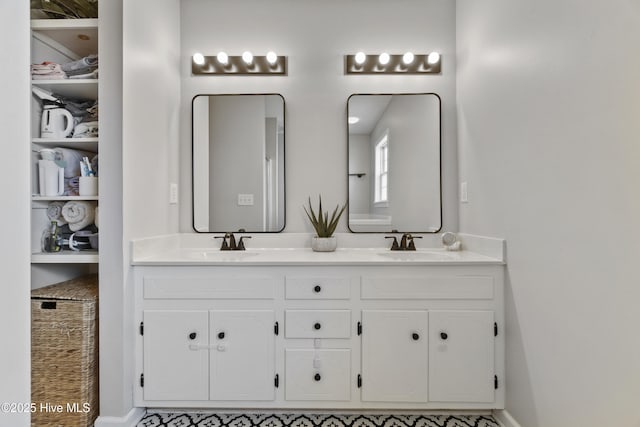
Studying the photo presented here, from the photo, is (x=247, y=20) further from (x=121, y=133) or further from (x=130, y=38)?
(x=121, y=133)

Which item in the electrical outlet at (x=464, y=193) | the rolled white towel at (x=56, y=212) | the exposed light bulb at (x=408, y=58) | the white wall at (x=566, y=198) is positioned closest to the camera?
the white wall at (x=566, y=198)

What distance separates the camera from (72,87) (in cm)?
170

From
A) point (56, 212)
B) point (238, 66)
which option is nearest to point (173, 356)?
Answer: point (56, 212)

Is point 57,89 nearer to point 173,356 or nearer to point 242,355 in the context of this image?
point 173,356

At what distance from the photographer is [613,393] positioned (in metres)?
1.00

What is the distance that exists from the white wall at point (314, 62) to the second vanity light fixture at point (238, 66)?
0.04 meters

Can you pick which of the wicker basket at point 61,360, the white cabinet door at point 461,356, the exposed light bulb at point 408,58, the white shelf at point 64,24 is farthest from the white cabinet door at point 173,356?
the exposed light bulb at point 408,58

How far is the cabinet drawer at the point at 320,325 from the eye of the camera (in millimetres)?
1618

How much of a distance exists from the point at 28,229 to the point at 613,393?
1.50 metres

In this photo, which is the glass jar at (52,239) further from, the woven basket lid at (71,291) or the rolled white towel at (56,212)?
the woven basket lid at (71,291)

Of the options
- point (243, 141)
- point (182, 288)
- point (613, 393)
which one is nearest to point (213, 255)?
point (182, 288)

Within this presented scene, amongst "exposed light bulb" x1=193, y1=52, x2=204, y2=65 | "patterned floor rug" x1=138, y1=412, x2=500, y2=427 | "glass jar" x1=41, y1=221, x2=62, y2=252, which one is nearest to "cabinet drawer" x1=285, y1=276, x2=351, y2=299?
"patterned floor rug" x1=138, y1=412, x2=500, y2=427

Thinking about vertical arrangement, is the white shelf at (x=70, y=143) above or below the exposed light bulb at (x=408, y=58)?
below

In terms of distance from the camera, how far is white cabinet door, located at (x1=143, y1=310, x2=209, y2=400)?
162 cm
